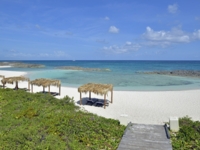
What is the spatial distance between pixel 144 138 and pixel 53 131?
10.2 ft

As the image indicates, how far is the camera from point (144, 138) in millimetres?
6809

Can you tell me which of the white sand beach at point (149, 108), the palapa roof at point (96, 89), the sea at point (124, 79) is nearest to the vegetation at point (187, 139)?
the white sand beach at point (149, 108)

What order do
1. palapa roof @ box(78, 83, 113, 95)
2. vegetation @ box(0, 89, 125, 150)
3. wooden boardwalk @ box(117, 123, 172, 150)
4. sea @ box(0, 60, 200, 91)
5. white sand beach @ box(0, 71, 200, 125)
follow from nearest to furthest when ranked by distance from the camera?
vegetation @ box(0, 89, 125, 150) < wooden boardwalk @ box(117, 123, 172, 150) < white sand beach @ box(0, 71, 200, 125) < palapa roof @ box(78, 83, 113, 95) < sea @ box(0, 60, 200, 91)

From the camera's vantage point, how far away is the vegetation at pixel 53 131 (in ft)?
19.2

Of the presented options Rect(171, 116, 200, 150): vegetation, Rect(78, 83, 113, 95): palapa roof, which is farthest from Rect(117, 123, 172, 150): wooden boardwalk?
Rect(78, 83, 113, 95): palapa roof

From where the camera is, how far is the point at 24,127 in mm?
6844

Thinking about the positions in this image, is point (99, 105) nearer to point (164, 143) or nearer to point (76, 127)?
point (76, 127)

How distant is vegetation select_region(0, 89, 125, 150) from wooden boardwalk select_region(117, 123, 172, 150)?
278 millimetres

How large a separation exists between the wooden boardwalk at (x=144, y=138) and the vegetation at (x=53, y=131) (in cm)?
28

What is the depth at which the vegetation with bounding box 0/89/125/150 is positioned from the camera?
5865mm

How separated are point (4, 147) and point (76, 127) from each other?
2.36 m

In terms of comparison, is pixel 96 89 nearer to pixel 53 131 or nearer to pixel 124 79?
pixel 53 131

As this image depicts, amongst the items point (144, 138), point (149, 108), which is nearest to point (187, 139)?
point (144, 138)

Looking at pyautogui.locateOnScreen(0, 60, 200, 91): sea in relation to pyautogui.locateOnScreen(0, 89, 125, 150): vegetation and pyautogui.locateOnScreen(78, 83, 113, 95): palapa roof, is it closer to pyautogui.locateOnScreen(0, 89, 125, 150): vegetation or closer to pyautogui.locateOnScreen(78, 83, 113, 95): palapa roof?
pyautogui.locateOnScreen(78, 83, 113, 95): palapa roof
